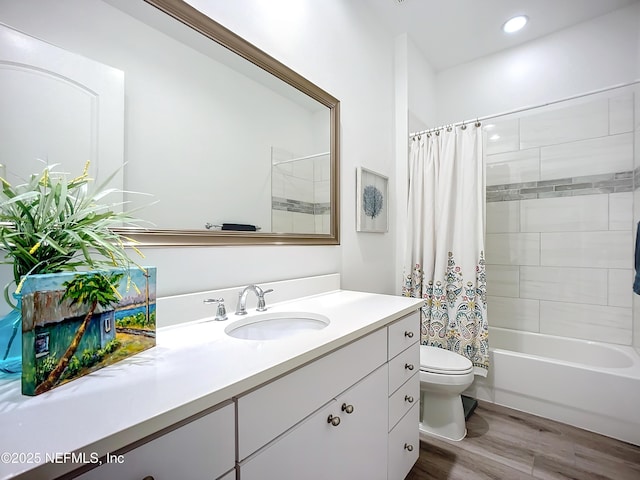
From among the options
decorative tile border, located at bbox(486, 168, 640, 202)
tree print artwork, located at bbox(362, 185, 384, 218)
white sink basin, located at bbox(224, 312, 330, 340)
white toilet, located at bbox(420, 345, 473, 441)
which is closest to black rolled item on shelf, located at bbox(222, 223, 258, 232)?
white sink basin, located at bbox(224, 312, 330, 340)

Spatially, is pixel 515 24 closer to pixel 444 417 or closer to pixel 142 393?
pixel 444 417

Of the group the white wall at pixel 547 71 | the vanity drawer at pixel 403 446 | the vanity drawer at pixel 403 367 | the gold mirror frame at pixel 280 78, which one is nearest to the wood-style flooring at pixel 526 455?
the vanity drawer at pixel 403 446

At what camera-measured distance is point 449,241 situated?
218cm

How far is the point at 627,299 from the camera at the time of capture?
83.8 inches

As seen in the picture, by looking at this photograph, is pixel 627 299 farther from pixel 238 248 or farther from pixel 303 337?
pixel 238 248

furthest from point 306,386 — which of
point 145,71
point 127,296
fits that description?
point 145,71

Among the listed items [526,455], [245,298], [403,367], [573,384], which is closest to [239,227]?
[245,298]

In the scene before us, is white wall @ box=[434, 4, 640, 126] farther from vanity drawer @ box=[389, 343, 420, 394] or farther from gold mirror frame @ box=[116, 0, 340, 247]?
vanity drawer @ box=[389, 343, 420, 394]

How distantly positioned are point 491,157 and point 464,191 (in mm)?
858

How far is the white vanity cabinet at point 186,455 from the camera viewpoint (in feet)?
1.55

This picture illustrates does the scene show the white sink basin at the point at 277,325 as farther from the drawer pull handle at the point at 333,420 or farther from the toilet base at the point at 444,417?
the toilet base at the point at 444,417

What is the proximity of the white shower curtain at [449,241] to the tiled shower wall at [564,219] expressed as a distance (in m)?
0.30

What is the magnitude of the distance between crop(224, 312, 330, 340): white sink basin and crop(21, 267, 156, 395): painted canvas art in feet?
1.26

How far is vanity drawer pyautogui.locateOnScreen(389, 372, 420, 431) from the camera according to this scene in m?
1.23
